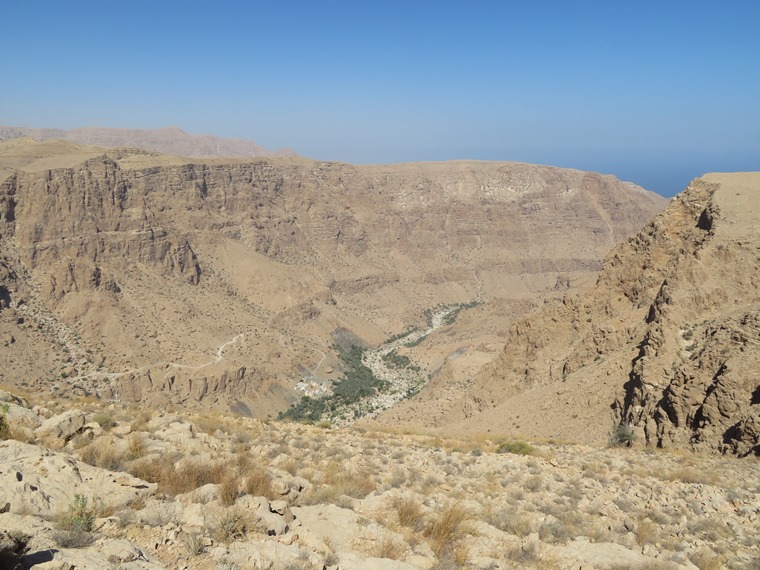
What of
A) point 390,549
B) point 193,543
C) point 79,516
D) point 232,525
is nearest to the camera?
point 193,543

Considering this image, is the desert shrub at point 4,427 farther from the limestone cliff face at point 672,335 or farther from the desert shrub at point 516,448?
the limestone cliff face at point 672,335

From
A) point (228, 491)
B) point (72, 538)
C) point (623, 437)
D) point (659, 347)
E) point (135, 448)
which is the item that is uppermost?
point (72, 538)

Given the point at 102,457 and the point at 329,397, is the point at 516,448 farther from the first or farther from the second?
the point at 329,397

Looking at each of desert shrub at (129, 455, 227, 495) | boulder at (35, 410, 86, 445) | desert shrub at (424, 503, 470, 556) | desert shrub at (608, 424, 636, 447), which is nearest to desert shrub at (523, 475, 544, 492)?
desert shrub at (424, 503, 470, 556)

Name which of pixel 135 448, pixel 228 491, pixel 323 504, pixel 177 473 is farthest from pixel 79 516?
pixel 135 448

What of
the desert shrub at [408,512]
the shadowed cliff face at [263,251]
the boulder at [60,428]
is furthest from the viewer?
the shadowed cliff face at [263,251]

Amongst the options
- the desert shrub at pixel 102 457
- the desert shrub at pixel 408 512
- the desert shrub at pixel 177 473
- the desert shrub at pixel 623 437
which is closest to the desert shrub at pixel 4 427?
the desert shrub at pixel 102 457

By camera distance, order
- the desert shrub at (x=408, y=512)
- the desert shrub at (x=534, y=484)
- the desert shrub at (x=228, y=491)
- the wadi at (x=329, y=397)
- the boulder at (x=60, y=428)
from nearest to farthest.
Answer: the wadi at (x=329, y=397), the desert shrub at (x=228, y=491), the desert shrub at (x=408, y=512), the boulder at (x=60, y=428), the desert shrub at (x=534, y=484)
